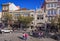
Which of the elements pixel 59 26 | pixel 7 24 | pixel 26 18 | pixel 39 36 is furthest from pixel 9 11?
pixel 39 36

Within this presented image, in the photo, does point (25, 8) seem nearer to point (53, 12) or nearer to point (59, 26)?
point (53, 12)

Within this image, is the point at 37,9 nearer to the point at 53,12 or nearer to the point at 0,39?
the point at 53,12

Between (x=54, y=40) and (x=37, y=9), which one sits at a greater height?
(x=37, y=9)

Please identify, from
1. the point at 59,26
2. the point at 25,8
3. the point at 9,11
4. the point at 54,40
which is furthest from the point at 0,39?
the point at 25,8

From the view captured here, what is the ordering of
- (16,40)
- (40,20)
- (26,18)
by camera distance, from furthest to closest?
1. (40,20)
2. (26,18)
3. (16,40)

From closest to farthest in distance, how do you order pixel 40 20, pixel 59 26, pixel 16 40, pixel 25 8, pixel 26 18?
1. pixel 16 40
2. pixel 59 26
3. pixel 26 18
4. pixel 40 20
5. pixel 25 8

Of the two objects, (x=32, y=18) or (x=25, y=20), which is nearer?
(x=25, y=20)

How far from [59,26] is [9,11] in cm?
1963

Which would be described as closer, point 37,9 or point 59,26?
point 59,26

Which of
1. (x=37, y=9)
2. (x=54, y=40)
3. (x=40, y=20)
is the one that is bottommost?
(x=54, y=40)

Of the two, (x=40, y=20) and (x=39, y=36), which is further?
(x=40, y=20)

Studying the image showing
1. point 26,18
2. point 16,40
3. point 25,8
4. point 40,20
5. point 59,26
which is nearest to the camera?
point 16,40

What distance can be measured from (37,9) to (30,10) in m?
2.34

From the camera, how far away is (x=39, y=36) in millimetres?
34500
